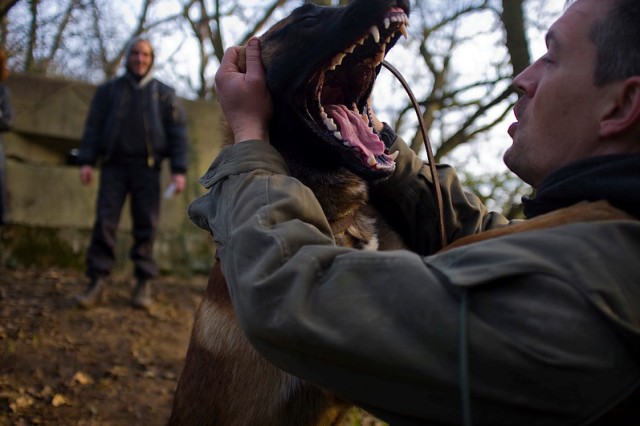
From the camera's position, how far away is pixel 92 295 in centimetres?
539

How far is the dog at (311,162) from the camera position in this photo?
5.92 ft

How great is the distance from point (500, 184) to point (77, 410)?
346 centimetres

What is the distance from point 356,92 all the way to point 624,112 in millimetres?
1117

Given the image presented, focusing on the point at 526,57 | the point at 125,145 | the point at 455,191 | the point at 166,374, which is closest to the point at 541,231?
the point at 455,191

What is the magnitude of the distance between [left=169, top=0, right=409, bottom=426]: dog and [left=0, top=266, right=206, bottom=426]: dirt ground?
1.75 m

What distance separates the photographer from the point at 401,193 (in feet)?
6.88

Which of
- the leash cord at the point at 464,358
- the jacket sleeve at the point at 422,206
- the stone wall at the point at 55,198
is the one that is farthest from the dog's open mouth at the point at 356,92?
the stone wall at the point at 55,198

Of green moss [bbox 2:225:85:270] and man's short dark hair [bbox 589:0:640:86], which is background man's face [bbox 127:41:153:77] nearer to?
green moss [bbox 2:225:85:270]

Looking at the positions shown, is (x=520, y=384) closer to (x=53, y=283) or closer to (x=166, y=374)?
(x=166, y=374)

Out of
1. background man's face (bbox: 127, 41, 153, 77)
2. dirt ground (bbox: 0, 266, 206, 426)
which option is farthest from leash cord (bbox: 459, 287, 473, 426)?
background man's face (bbox: 127, 41, 153, 77)

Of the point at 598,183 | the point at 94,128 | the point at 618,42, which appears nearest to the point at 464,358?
the point at 598,183

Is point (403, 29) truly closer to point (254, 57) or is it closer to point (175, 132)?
point (254, 57)

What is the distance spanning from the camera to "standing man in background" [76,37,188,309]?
5492 millimetres

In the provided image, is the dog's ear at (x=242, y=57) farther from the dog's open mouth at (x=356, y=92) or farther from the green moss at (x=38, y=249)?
the green moss at (x=38, y=249)
